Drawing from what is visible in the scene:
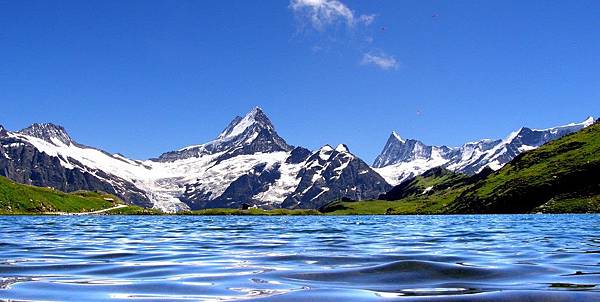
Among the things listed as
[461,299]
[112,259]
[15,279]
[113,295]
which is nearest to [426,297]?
[461,299]

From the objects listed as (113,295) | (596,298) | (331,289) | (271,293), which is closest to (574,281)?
(596,298)

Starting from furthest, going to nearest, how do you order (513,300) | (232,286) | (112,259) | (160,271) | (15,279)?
(112,259) < (160,271) < (15,279) < (232,286) < (513,300)

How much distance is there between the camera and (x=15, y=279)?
16547mm

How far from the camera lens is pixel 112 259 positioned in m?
24.7

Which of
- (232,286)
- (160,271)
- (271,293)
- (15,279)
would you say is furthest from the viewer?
(160,271)

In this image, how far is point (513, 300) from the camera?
11.8 metres

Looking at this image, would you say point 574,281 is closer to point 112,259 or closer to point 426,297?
point 426,297

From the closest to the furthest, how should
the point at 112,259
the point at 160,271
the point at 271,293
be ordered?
the point at 271,293 → the point at 160,271 → the point at 112,259

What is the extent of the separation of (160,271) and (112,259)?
6.46 meters

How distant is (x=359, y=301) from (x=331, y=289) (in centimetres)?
205

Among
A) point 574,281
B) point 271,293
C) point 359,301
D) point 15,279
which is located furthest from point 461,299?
point 15,279

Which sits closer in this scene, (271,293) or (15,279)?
(271,293)

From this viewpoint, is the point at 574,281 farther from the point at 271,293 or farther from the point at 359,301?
the point at 271,293

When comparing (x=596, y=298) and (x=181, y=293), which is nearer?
(x=596, y=298)
